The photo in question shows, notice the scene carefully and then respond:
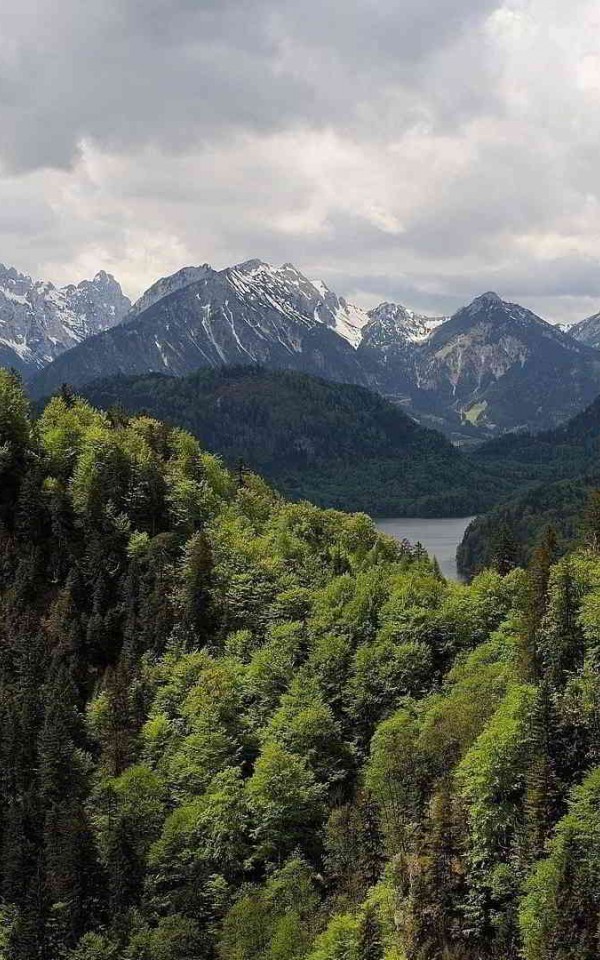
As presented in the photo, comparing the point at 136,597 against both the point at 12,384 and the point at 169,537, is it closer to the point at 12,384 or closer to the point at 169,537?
the point at 169,537

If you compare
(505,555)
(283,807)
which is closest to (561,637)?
(283,807)

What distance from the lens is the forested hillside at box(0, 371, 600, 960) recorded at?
68125mm

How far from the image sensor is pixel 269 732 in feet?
302

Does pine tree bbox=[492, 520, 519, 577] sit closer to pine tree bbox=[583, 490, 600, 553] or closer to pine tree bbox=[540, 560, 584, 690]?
pine tree bbox=[583, 490, 600, 553]

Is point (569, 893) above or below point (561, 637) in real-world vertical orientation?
below

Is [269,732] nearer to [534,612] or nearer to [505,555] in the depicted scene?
[534,612]

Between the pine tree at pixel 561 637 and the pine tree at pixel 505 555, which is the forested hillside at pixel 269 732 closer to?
the pine tree at pixel 561 637

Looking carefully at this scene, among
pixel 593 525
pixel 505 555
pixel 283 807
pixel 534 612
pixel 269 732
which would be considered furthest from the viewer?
pixel 593 525

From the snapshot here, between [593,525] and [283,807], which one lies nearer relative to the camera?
[283,807]

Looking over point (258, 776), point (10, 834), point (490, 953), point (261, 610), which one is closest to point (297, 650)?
point (261, 610)

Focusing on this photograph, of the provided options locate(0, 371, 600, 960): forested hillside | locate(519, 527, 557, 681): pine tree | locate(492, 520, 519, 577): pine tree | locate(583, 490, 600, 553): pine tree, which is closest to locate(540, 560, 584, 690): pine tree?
locate(0, 371, 600, 960): forested hillside

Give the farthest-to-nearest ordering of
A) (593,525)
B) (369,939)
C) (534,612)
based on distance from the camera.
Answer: (593,525)
(534,612)
(369,939)

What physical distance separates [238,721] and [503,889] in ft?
126

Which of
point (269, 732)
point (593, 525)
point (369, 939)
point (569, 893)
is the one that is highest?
point (593, 525)
